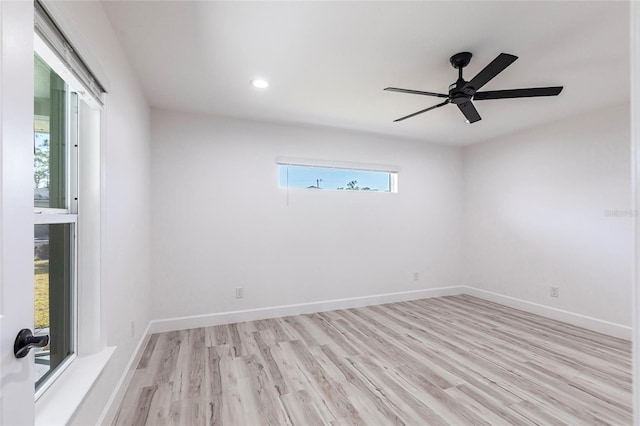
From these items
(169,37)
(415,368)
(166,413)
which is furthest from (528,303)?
(169,37)

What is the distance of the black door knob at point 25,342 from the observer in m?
0.69

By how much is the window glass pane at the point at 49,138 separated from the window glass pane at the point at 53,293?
0.16 metres

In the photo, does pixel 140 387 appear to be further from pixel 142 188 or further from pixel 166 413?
pixel 142 188

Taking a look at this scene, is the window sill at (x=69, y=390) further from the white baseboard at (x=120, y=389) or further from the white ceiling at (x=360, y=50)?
the white ceiling at (x=360, y=50)

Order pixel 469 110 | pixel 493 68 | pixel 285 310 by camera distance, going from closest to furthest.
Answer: pixel 493 68 < pixel 469 110 < pixel 285 310

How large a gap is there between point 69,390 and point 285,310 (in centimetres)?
248

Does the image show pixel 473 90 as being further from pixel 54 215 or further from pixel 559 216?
pixel 54 215

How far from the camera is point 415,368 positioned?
2369mm

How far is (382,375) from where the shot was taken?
2266mm

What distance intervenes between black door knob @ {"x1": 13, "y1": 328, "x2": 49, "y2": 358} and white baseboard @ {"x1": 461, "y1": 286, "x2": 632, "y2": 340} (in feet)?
14.7

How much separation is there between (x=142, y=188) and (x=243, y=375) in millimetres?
1890

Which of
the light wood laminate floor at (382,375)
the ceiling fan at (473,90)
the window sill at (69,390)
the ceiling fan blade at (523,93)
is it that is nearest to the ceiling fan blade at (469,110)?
the ceiling fan at (473,90)

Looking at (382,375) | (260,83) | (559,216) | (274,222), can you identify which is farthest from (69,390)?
(559,216)

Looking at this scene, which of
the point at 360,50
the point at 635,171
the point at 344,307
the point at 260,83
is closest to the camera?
the point at 635,171
